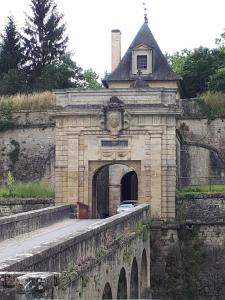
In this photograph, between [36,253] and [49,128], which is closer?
[36,253]

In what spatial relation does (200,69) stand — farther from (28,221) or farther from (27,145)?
(28,221)

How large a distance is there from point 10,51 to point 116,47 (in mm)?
13269

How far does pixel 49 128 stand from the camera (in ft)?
128

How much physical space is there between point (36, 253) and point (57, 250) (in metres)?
1.06

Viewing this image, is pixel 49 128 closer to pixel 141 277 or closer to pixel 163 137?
pixel 163 137

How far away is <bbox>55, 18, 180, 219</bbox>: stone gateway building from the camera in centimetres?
2691

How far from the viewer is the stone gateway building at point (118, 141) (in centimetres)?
2691

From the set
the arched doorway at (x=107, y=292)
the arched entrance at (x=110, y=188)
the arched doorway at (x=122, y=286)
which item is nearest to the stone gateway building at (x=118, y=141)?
the arched entrance at (x=110, y=188)

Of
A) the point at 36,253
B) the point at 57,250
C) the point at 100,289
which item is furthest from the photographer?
the point at 100,289

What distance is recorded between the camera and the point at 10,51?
5509 cm

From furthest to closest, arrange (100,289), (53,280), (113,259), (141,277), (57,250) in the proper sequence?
1. (141,277)
2. (113,259)
3. (100,289)
4. (57,250)
5. (53,280)

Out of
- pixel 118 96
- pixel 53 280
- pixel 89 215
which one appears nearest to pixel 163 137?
pixel 118 96

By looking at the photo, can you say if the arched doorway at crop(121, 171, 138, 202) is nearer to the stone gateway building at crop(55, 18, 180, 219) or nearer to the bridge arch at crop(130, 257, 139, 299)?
the stone gateway building at crop(55, 18, 180, 219)

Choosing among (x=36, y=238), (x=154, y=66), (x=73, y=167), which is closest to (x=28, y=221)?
(x=36, y=238)
